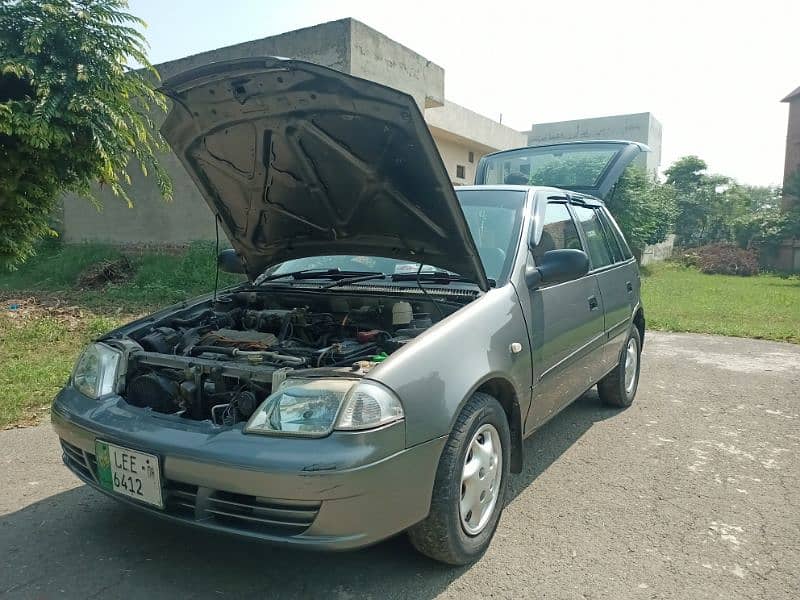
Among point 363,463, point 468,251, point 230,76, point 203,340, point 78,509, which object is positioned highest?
point 230,76

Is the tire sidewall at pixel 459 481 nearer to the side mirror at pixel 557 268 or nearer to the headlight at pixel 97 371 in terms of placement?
the side mirror at pixel 557 268

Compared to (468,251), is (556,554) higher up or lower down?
lower down

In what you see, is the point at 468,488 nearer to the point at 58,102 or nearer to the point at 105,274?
the point at 58,102

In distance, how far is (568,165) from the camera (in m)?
6.49

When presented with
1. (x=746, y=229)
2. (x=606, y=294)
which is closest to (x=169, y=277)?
(x=606, y=294)

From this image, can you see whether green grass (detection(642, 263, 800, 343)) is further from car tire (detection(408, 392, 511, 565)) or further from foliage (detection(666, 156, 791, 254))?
foliage (detection(666, 156, 791, 254))

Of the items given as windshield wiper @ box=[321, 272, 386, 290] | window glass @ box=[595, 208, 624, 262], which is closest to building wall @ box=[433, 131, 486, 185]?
window glass @ box=[595, 208, 624, 262]

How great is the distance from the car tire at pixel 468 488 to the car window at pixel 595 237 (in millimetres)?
1976

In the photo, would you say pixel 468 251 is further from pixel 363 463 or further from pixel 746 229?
pixel 746 229

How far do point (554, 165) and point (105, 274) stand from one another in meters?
10.6

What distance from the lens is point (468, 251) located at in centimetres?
306

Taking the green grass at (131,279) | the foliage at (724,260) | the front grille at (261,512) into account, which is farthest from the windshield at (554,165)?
the foliage at (724,260)

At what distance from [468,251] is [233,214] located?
5.43ft

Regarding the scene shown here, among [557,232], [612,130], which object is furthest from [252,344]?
[612,130]
